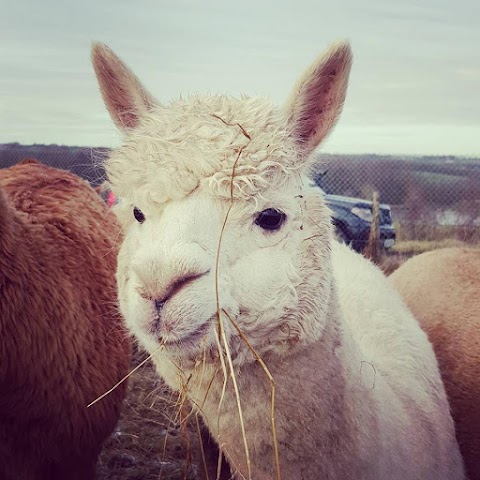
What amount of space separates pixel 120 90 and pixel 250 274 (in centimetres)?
95

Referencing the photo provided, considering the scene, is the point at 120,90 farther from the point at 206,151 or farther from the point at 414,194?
the point at 414,194

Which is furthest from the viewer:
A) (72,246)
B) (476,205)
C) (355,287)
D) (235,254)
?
(476,205)

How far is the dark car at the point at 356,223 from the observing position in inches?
427

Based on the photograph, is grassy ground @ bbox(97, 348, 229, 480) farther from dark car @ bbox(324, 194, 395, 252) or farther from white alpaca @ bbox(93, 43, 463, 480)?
dark car @ bbox(324, 194, 395, 252)

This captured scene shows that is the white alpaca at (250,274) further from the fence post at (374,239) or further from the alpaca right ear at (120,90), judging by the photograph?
the fence post at (374,239)

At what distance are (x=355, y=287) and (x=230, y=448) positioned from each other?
1.34 m

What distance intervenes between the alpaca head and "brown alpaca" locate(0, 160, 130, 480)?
97 cm

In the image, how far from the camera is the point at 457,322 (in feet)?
11.9

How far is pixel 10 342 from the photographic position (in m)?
3.04

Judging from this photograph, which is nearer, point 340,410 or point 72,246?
point 340,410

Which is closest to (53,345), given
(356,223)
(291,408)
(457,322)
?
(291,408)

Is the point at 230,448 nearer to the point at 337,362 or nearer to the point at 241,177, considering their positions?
the point at 337,362

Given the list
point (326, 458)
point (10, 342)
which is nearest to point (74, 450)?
point (10, 342)

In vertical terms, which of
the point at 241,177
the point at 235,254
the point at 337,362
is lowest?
the point at 337,362
